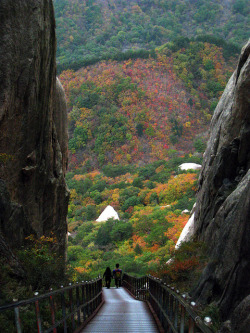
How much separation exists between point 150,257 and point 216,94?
104 metres

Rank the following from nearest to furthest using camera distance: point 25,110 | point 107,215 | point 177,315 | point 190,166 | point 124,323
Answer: point 177,315 → point 124,323 → point 25,110 → point 107,215 → point 190,166

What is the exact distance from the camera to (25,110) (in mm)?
12680

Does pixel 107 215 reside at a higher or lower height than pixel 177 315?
higher

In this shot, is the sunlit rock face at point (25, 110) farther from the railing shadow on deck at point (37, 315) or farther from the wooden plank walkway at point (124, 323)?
the railing shadow on deck at point (37, 315)

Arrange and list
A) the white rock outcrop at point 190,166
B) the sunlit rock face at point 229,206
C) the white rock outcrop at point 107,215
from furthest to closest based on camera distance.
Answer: the white rock outcrop at point 190,166 < the white rock outcrop at point 107,215 < the sunlit rock face at point 229,206

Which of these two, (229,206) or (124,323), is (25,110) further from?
(124,323)

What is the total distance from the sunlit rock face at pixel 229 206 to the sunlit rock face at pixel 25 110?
555 centimetres

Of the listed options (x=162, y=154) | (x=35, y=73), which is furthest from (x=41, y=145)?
(x=162, y=154)

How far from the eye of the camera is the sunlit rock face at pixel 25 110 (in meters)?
11.5

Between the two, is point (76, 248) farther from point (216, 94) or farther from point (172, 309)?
point (216, 94)

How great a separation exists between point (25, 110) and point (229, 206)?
646 centimetres

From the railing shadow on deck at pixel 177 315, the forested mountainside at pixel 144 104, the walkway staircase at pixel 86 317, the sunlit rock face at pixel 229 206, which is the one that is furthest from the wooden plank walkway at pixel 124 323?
the forested mountainside at pixel 144 104

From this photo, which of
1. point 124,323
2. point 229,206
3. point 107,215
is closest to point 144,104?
point 107,215

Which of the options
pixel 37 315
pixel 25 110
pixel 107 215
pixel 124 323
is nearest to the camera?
pixel 37 315
